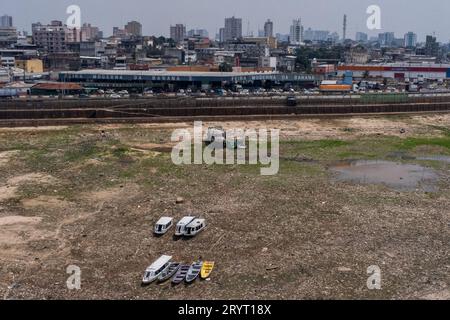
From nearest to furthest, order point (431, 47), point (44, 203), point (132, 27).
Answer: point (44, 203) < point (431, 47) < point (132, 27)

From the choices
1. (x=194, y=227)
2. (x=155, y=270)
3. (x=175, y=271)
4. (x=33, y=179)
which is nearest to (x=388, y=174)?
(x=194, y=227)

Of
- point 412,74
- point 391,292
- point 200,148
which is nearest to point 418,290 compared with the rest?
point 391,292

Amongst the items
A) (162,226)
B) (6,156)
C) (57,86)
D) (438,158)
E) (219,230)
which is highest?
(57,86)

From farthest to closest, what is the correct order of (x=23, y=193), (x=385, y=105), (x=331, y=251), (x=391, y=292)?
(x=385, y=105) < (x=23, y=193) < (x=331, y=251) < (x=391, y=292)

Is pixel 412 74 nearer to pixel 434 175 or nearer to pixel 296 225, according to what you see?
pixel 434 175

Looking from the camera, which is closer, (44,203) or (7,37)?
(44,203)

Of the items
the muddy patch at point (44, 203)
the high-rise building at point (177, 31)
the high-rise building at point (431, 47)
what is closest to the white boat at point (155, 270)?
the muddy patch at point (44, 203)

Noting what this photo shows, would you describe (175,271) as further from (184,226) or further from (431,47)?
(431,47)
